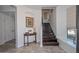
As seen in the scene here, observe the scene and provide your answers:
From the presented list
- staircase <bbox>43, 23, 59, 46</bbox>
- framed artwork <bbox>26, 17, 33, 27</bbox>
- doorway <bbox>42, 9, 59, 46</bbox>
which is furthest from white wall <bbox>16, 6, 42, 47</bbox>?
staircase <bbox>43, 23, 59, 46</bbox>

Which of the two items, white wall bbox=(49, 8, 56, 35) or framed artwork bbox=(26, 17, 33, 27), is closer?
framed artwork bbox=(26, 17, 33, 27)

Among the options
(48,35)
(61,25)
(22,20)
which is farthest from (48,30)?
(22,20)

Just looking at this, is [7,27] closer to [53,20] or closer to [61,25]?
[53,20]

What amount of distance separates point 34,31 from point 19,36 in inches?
31.8

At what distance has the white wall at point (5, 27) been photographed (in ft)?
19.6

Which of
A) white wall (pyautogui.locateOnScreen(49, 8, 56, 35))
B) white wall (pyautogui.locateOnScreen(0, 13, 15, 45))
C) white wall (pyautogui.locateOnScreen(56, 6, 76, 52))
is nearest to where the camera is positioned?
white wall (pyautogui.locateOnScreen(56, 6, 76, 52))

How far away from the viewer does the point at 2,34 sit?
20.0 feet

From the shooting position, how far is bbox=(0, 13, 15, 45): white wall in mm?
5977

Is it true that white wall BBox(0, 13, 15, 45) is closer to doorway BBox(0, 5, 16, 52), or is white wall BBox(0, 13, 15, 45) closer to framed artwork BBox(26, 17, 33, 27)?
doorway BBox(0, 5, 16, 52)

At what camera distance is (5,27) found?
21.2ft

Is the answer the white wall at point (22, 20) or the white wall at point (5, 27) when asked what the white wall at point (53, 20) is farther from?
the white wall at point (5, 27)

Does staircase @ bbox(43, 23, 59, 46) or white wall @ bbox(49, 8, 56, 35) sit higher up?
white wall @ bbox(49, 8, 56, 35)
